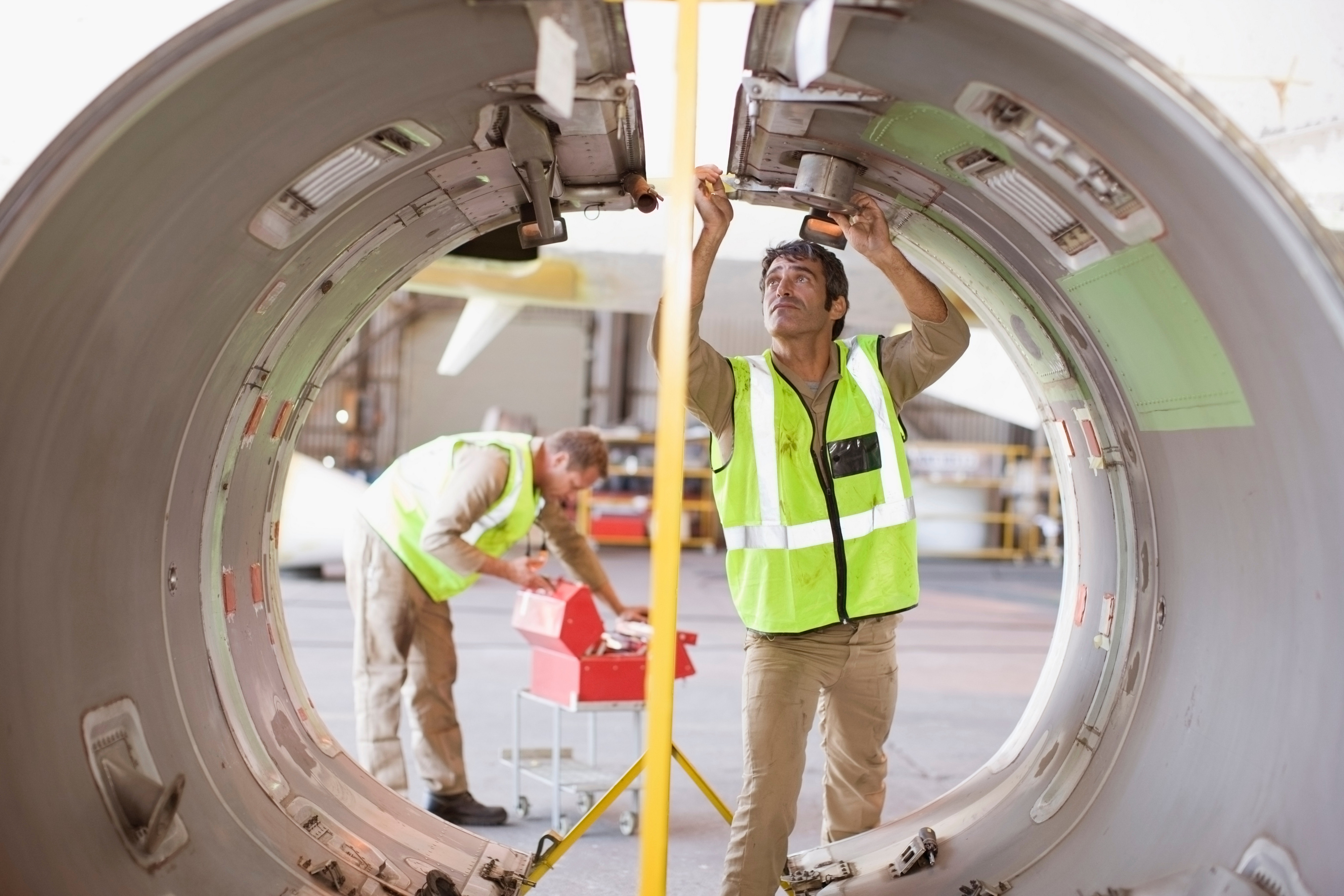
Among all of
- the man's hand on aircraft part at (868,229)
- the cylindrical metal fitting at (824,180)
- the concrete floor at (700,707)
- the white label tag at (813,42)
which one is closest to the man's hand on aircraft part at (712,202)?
the cylindrical metal fitting at (824,180)

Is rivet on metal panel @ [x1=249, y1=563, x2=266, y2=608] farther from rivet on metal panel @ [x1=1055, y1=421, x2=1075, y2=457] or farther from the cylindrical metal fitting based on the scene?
rivet on metal panel @ [x1=1055, y1=421, x2=1075, y2=457]

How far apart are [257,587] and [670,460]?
1.83 meters

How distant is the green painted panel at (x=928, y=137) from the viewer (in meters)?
2.40

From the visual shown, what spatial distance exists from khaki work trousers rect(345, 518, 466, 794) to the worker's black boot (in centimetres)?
3

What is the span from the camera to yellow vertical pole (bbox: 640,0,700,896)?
192 cm

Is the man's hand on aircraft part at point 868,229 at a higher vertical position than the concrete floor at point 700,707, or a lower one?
higher

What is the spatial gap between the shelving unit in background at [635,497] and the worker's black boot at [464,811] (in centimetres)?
1138

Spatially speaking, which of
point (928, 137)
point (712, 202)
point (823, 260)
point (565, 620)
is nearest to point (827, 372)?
point (823, 260)

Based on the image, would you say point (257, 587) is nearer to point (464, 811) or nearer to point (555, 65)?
Answer: point (464, 811)

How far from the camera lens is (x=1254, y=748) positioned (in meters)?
2.28

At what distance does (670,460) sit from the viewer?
75.9 inches

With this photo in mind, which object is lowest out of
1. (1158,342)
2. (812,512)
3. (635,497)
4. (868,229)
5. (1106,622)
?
(1106,622)

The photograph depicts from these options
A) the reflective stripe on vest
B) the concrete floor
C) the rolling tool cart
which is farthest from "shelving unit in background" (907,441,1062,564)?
the reflective stripe on vest

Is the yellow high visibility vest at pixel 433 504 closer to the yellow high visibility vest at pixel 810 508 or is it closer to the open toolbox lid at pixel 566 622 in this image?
the open toolbox lid at pixel 566 622
